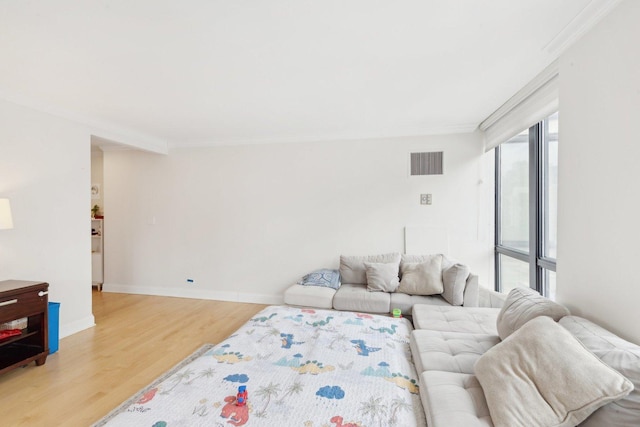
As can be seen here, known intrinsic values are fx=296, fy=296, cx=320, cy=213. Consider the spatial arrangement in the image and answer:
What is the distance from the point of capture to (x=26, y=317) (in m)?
2.54

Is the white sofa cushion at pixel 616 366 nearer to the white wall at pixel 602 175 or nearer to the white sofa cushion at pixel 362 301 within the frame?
the white wall at pixel 602 175

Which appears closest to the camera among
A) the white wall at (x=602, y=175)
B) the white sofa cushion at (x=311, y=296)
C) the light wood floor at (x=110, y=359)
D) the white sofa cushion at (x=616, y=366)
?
the white sofa cushion at (x=616, y=366)

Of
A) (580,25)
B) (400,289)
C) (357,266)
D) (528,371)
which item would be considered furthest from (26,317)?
(580,25)

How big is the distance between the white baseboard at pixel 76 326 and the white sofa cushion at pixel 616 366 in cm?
427

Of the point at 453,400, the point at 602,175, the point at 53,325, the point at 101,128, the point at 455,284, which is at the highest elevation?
the point at 101,128

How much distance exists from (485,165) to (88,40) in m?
4.12

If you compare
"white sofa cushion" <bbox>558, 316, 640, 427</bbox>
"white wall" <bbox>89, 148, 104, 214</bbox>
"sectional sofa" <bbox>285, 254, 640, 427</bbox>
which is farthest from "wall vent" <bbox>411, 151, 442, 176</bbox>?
"white wall" <bbox>89, 148, 104, 214</bbox>

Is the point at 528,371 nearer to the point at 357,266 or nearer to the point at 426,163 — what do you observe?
the point at 357,266

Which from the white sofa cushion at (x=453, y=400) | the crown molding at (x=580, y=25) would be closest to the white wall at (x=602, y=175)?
the crown molding at (x=580, y=25)

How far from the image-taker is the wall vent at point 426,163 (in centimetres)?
391

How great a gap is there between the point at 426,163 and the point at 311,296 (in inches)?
89.8

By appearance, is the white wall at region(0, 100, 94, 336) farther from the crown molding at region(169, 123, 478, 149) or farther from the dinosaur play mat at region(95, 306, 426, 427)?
the dinosaur play mat at region(95, 306, 426, 427)

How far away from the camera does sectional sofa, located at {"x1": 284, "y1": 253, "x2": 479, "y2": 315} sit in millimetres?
3043

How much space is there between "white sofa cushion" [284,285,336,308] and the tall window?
2006 millimetres
